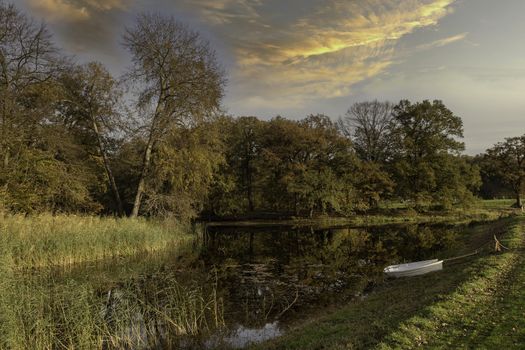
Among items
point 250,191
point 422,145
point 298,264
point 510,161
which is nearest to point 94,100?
point 298,264

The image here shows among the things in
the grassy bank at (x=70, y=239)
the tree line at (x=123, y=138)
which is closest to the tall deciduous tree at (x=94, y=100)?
the tree line at (x=123, y=138)

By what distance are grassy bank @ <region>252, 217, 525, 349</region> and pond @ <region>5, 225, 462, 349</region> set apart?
1491 millimetres

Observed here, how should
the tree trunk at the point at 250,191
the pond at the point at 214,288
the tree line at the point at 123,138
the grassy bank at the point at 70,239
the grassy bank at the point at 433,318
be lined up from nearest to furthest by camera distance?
the grassy bank at the point at 433,318 < the pond at the point at 214,288 < the grassy bank at the point at 70,239 < the tree line at the point at 123,138 < the tree trunk at the point at 250,191

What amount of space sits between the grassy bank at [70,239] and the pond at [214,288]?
98 cm

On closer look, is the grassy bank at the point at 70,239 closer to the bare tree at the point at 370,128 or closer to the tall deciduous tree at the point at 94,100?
the tall deciduous tree at the point at 94,100

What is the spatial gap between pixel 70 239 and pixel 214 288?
8.52 meters

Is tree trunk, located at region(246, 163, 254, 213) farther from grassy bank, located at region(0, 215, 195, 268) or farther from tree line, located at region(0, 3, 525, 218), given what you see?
grassy bank, located at region(0, 215, 195, 268)

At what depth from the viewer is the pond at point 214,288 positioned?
28.4 ft

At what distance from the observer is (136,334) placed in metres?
8.41

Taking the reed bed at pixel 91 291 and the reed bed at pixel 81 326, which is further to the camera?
the reed bed at pixel 91 291

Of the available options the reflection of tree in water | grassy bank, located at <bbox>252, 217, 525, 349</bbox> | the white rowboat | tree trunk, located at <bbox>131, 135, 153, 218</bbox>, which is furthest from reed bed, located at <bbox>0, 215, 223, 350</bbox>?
the white rowboat

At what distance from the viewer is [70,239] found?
16859 mm

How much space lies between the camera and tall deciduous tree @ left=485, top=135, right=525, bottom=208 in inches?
1943

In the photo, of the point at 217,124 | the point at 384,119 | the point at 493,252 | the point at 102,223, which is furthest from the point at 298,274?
the point at 384,119
